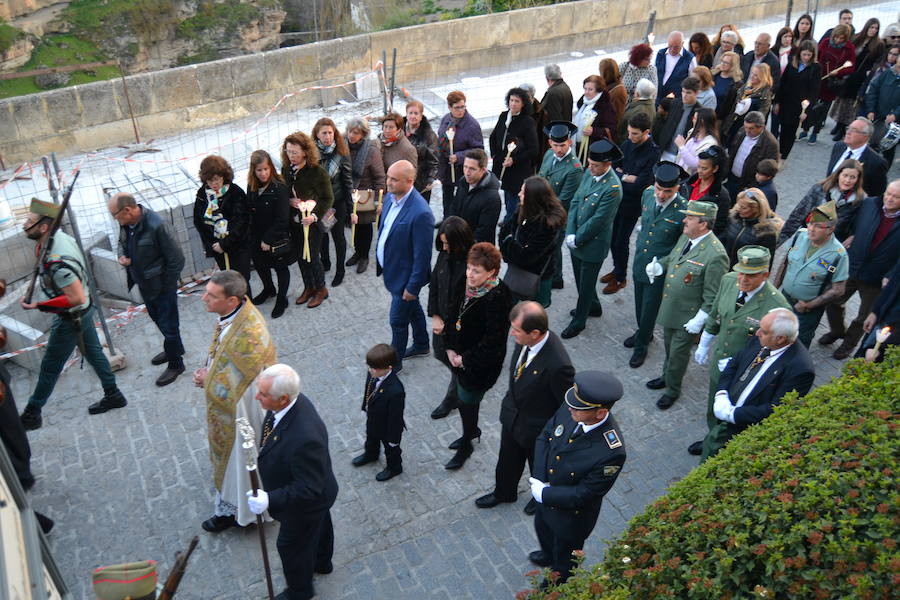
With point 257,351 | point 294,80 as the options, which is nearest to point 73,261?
point 257,351

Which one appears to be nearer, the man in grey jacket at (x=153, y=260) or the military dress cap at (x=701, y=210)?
the military dress cap at (x=701, y=210)

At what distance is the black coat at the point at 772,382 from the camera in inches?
200

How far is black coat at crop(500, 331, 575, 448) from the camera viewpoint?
5.16 metres

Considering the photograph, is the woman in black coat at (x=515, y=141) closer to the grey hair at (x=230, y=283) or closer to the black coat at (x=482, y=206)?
the black coat at (x=482, y=206)

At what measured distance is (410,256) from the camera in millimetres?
7016

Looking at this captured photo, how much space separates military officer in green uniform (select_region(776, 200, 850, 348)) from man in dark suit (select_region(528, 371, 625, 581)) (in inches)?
107

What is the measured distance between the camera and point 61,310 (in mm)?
6293

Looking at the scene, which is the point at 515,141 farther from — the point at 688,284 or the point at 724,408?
the point at 724,408

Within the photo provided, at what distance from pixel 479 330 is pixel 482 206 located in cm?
184

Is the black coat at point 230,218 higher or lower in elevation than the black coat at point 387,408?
higher

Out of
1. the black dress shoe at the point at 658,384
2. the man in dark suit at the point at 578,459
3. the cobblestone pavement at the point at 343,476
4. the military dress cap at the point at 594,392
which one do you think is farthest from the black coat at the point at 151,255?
the black dress shoe at the point at 658,384

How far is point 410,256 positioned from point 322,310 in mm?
1693

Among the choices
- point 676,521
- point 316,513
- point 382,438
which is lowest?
point 382,438

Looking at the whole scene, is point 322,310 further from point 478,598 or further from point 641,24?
point 641,24
